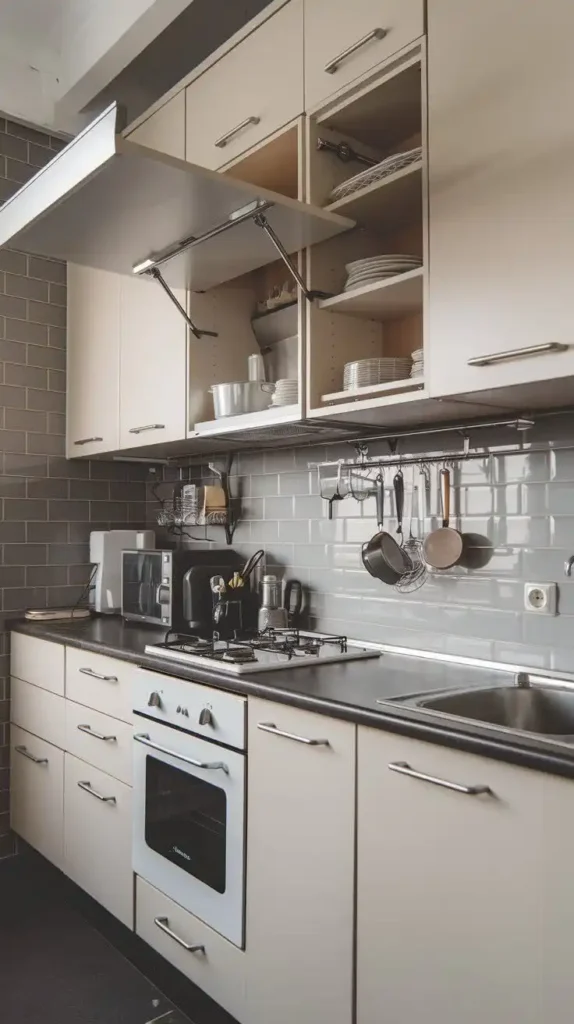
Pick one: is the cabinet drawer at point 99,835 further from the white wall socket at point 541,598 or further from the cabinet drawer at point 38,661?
the white wall socket at point 541,598

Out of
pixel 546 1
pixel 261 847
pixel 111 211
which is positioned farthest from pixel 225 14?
pixel 261 847

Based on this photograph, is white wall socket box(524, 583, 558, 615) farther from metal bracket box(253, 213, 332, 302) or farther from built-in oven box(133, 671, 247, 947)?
metal bracket box(253, 213, 332, 302)

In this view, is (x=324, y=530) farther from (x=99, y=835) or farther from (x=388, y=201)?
(x=99, y=835)

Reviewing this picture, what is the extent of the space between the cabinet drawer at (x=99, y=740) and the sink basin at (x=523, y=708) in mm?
1127

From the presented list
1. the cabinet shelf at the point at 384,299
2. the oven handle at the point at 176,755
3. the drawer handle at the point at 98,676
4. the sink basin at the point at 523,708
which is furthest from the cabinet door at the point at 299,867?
the cabinet shelf at the point at 384,299

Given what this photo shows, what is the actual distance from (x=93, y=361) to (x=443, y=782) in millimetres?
2394

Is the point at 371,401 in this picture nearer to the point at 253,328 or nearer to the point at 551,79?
the point at 551,79

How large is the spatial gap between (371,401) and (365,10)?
0.97 metres

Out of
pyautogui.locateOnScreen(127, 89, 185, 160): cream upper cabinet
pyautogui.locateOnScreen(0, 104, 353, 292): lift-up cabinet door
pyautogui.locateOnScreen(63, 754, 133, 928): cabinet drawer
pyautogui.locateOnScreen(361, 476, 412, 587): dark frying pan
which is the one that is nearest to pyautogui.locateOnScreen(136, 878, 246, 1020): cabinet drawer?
pyautogui.locateOnScreen(63, 754, 133, 928): cabinet drawer

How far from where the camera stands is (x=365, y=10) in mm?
1996

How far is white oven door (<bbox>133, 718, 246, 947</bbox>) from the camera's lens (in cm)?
198

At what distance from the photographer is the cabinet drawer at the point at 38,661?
2898mm

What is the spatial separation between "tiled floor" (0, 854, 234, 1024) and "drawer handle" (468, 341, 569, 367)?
1.76 m

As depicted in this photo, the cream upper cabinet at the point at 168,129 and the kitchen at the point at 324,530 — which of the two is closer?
the kitchen at the point at 324,530
